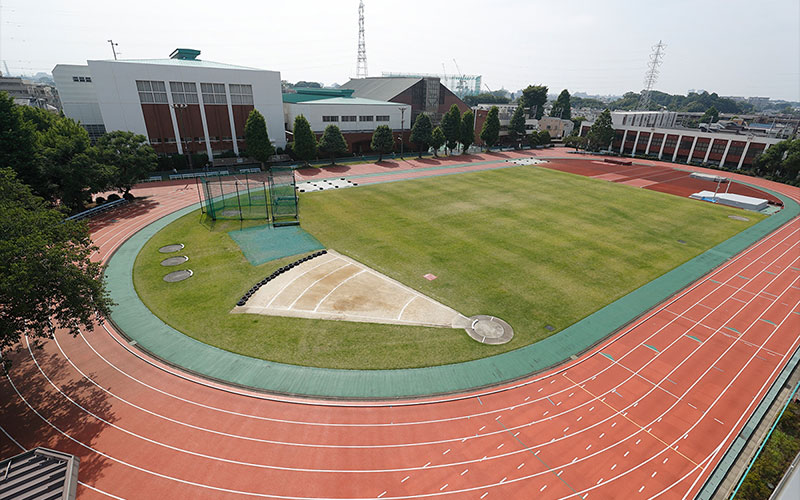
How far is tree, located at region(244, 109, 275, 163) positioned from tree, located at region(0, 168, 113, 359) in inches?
1787

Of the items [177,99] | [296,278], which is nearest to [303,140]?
[177,99]

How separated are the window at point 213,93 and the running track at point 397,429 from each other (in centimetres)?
5356

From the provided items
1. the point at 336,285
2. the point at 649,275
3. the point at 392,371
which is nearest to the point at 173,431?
the point at 392,371

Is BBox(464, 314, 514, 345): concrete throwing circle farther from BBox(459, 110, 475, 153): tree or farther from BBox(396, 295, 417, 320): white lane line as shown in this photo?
BBox(459, 110, 475, 153): tree

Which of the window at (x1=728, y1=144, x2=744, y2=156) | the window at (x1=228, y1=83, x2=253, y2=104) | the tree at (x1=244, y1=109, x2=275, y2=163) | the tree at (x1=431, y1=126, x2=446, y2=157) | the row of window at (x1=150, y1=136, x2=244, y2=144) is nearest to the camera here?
the row of window at (x1=150, y1=136, x2=244, y2=144)

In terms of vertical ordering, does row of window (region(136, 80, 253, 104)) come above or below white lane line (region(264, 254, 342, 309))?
above

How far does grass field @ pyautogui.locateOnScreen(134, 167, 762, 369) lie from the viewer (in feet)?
74.1

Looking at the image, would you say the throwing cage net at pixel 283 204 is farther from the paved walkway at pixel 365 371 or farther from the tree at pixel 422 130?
the tree at pixel 422 130

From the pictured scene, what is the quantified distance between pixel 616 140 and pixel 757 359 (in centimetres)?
8863

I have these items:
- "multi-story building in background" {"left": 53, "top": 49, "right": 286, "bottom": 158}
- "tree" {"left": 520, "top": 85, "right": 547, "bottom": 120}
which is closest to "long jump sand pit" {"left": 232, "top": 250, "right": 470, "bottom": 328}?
"multi-story building in background" {"left": 53, "top": 49, "right": 286, "bottom": 158}

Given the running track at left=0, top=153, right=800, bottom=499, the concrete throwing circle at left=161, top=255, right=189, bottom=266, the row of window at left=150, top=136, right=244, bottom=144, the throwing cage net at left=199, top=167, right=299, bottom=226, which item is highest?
the row of window at left=150, top=136, right=244, bottom=144

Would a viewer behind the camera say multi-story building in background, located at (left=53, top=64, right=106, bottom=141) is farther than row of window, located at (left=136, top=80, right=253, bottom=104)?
Yes

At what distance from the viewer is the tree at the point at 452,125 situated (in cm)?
8238

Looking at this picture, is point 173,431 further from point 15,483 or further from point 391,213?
point 391,213
